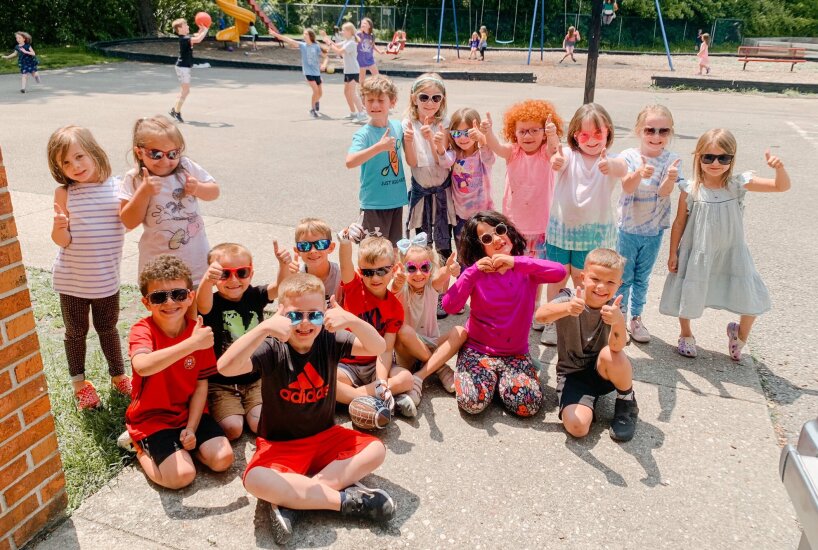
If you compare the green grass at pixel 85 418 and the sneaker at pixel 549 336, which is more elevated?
the sneaker at pixel 549 336

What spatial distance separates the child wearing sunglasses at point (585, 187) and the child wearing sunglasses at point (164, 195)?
2273 millimetres

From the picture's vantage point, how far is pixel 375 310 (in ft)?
12.6

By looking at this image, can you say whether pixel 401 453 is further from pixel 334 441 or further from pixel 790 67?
pixel 790 67

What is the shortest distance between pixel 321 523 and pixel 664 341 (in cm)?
289

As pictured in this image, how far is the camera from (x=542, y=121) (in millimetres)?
4551

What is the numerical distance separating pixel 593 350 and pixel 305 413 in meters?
1.68

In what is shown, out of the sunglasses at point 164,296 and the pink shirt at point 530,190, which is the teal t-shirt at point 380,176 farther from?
the sunglasses at point 164,296

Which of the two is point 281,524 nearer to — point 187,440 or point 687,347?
point 187,440

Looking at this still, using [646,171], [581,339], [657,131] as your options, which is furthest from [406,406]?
[657,131]

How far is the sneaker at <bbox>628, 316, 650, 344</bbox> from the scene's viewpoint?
15.0 ft

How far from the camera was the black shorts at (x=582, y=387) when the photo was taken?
3596 mm

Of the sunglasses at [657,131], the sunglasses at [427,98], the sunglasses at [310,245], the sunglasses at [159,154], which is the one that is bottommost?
the sunglasses at [310,245]

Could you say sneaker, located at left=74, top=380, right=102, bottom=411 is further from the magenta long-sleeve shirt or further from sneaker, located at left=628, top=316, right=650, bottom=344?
sneaker, located at left=628, top=316, right=650, bottom=344

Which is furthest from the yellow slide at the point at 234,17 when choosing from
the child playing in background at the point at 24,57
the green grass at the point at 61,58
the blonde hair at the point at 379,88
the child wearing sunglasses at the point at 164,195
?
the child wearing sunglasses at the point at 164,195
